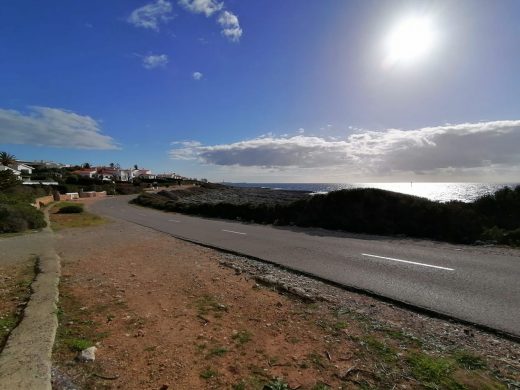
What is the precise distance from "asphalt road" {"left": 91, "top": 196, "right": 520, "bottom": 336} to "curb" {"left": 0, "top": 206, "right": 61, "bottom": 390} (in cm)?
543

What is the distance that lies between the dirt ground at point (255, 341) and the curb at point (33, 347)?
6.2 inches

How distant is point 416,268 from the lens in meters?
8.36

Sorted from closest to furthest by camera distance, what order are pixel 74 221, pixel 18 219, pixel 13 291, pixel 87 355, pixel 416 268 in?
pixel 87 355
pixel 13 291
pixel 416 268
pixel 18 219
pixel 74 221

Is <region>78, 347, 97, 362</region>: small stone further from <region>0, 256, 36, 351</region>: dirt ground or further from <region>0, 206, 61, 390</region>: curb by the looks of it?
→ <region>0, 256, 36, 351</region>: dirt ground

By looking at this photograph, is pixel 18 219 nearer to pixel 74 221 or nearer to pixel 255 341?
pixel 74 221

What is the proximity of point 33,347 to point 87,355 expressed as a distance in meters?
0.70

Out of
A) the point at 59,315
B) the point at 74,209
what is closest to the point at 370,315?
the point at 59,315

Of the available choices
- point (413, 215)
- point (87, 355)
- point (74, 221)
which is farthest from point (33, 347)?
point (74, 221)

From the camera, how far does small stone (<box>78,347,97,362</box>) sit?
395 cm

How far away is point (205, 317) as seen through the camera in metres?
5.39

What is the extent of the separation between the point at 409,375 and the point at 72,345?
158 inches

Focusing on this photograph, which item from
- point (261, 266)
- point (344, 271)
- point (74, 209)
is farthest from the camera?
point (74, 209)

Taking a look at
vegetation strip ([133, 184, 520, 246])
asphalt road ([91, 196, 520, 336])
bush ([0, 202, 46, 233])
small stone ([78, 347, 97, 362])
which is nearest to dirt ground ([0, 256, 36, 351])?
small stone ([78, 347, 97, 362])

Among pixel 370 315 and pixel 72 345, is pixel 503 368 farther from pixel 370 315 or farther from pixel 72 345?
pixel 72 345
